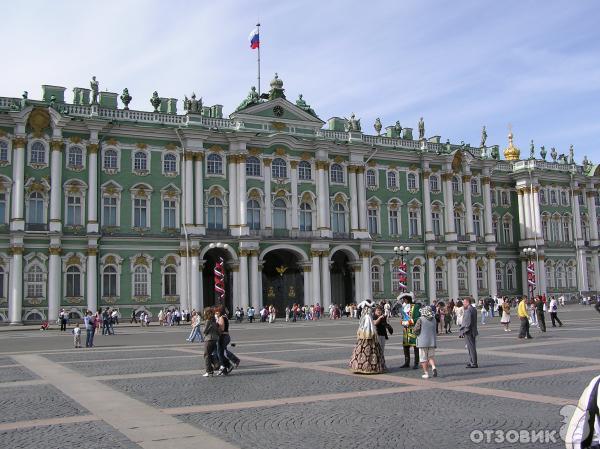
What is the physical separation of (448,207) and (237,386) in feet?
182

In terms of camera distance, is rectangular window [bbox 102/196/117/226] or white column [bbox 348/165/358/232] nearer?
rectangular window [bbox 102/196/117/226]

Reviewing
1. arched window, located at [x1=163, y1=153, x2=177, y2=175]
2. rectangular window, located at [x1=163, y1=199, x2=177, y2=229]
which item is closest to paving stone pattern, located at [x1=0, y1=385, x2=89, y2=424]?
rectangular window, located at [x1=163, y1=199, x2=177, y2=229]

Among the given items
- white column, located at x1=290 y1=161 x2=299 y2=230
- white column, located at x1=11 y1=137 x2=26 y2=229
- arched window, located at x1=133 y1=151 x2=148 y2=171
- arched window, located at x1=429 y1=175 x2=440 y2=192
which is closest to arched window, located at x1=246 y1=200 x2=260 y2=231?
white column, located at x1=290 y1=161 x2=299 y2=230

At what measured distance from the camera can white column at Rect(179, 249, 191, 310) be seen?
173 feet

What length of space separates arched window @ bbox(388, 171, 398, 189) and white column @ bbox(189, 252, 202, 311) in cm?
2167

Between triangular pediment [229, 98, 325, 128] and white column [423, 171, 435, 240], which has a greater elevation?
triangular pediment [229, 98, 325, 128]

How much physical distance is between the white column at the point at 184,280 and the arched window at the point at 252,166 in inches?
365

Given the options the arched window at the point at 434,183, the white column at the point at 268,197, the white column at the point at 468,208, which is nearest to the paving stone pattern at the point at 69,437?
the white column at the point at 268,197

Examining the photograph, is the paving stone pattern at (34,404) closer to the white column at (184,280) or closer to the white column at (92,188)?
the white column at (92,188)

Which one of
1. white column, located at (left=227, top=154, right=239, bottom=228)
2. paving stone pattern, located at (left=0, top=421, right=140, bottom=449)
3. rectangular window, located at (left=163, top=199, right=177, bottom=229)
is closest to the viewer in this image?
paving stone pattern, located at (left=0, top=421, right=140, bottom=449)

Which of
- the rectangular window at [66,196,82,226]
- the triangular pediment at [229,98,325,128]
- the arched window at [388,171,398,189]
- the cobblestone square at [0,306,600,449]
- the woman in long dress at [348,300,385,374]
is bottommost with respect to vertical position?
the cobblestone square at [0,306,600,449]

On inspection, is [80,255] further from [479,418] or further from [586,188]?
[586,188]

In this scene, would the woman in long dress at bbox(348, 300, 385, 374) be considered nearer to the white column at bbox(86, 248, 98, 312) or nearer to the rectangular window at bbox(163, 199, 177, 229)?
the white column at bbox(86, 248, 98, 312)

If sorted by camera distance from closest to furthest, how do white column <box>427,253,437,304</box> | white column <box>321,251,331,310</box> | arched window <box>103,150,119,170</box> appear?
arched window <box>103,150,119,170</box>, white column <box>321,251,331,310</box>, white column <box>427,253,437,304</box>
